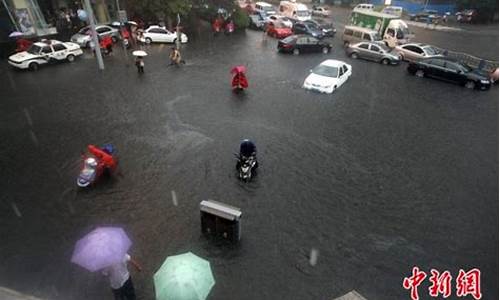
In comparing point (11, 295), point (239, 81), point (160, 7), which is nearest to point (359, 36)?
point (239, 81)

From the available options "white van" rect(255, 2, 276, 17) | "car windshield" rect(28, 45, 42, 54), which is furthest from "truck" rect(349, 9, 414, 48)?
"car windshield" rect(28, 45, 42, 54)

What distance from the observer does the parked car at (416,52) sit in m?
24.7

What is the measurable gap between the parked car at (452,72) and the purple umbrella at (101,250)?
22.4 metres

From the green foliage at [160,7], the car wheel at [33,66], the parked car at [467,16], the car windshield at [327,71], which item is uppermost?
the green foliage at [160,7]

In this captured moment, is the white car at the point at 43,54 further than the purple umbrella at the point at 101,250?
Yes

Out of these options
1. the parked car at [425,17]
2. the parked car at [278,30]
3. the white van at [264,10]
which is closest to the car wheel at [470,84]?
the parked car at [278,30]

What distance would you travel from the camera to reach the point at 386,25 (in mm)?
31109

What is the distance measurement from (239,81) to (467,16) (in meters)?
44.9

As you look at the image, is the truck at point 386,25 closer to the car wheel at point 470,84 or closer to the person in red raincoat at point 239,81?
the car wheel at point 470,84

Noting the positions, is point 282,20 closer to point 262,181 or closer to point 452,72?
point 452,72

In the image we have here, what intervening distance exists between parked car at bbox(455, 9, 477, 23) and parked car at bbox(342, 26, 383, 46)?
26918mm

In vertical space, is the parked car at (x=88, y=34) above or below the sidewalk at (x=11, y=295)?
above

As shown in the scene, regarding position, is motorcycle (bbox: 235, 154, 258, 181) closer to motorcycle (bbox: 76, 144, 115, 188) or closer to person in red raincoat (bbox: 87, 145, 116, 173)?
person in red raincoat (bbox: 87, 145, 116, 173)

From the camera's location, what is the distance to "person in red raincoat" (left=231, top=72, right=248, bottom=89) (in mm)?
18891
